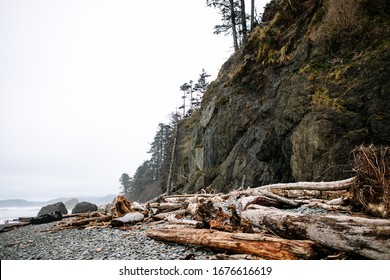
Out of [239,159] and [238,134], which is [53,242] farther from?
[238,134]

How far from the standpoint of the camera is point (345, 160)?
7.43 meters

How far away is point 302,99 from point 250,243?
8114 millimetres

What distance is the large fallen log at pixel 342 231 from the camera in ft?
8.45

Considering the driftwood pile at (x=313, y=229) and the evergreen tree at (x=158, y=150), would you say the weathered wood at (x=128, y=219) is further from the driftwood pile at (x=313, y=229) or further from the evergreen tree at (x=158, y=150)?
the evergreen tree at (x=158, y=150)

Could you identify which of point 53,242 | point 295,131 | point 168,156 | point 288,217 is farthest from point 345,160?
point 168,156

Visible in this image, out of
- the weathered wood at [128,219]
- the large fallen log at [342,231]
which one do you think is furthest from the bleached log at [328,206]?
the weathered wood at [128,219]

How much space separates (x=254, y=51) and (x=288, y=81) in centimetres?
560

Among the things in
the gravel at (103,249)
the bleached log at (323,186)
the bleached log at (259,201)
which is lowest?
the gravel at (103,249)

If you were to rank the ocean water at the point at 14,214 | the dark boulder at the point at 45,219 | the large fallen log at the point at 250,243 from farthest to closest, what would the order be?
the ocean water at the point at 14,214 < the dark boulder at the point at 45,219 < the large fallen log at the point at 250,243

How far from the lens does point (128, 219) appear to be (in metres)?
7.94

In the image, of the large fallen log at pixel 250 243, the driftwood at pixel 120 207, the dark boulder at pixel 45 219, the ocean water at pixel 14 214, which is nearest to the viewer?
the large fallen log at pixel 250 243

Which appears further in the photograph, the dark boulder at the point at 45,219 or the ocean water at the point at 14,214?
the ocean water at the point at 14,214

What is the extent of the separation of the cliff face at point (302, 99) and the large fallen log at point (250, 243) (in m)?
3.48

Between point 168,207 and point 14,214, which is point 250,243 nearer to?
point 168,207
